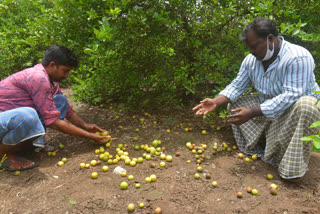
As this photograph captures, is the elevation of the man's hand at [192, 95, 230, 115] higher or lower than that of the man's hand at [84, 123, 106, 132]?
higher

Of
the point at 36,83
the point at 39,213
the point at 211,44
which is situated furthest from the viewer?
the point at 211,44

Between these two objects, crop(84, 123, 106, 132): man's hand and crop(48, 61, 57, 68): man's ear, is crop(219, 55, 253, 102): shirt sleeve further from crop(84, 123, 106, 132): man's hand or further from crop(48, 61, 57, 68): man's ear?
crop(48, 61, 57, 68): man's ear

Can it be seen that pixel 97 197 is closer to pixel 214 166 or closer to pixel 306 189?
pixel 214 166

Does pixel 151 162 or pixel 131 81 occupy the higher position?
pixel 131 81

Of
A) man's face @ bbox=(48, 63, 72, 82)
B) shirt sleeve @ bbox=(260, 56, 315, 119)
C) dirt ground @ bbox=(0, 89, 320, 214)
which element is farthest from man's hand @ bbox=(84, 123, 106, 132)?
shirt sleeve @ bbox=(260, 56, 315, 119)

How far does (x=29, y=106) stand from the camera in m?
3.30

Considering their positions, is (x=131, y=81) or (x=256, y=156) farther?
(x=131, y=81)

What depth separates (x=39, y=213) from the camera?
2.48 meters

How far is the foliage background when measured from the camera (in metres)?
3.82

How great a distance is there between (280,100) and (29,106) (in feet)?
10.6

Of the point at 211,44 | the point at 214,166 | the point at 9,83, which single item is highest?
the point at 211,44

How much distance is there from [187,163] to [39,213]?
1.93 metres

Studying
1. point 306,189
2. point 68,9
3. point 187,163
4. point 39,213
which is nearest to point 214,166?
point 187,163

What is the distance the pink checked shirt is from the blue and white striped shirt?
2752 mm
